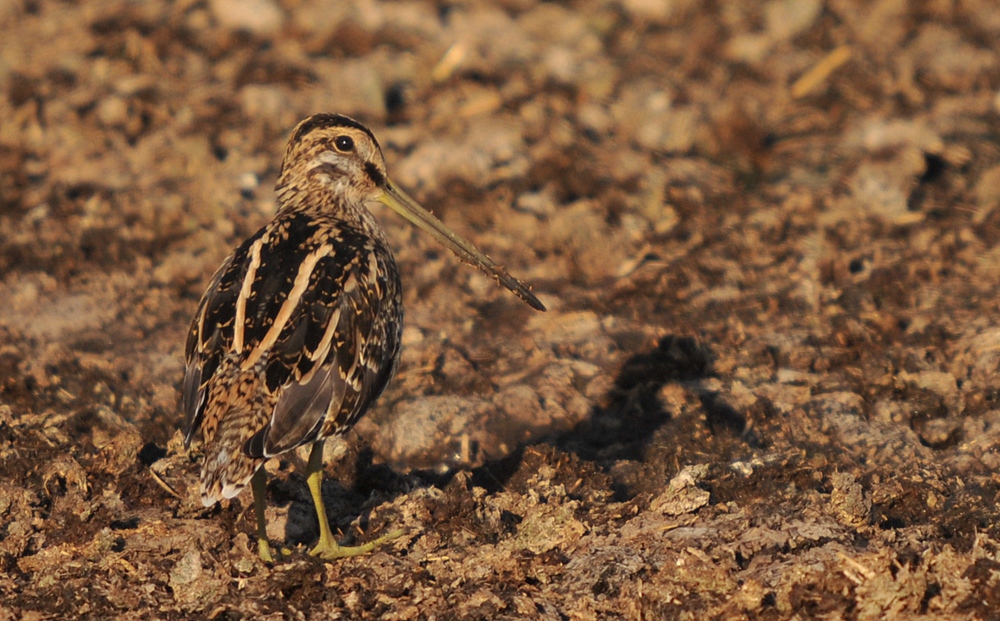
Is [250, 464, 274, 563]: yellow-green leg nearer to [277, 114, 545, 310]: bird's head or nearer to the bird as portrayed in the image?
the bird

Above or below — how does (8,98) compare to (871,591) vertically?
above

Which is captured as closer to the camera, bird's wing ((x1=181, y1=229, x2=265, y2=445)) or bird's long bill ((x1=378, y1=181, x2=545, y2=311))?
bird's wing ((x1=181, y1=229, x2=265, y2=445))

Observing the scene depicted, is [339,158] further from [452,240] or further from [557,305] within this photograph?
[557,305]

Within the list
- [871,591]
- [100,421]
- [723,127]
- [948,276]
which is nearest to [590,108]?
[723,127]

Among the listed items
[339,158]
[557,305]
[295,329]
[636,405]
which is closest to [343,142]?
[339,158]

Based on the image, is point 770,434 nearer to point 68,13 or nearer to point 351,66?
point 351,66

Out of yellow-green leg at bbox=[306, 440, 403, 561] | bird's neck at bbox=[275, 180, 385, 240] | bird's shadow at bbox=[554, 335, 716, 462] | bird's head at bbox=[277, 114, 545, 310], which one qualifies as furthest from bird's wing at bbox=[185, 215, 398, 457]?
bird's shadow at bbox=[554, 335, 716, 462]
